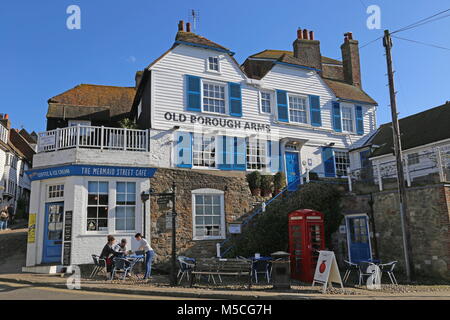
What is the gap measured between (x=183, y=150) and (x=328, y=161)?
8.45 m

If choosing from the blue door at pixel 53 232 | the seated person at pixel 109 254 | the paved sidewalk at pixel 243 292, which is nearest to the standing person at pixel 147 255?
the seated person at pixel 109 254

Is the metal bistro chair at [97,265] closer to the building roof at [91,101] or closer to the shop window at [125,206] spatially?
the shop window at [125,206]

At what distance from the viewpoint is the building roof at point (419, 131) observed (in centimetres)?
1770

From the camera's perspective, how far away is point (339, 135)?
21.4 m

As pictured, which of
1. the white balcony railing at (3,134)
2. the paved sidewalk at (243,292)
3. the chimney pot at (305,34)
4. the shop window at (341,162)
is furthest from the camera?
the white balcony railing at (3,134)

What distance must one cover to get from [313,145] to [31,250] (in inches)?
561

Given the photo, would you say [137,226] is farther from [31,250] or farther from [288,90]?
[288,90]

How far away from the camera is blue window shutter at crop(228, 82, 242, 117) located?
1866 centimetres

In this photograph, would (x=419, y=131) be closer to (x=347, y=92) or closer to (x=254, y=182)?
(x=347, y=92)

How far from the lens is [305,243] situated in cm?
1194

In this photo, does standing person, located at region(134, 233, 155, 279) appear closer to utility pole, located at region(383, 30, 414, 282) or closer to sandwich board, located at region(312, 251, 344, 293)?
sandwich board, located at region(312, 251, 344, 293)

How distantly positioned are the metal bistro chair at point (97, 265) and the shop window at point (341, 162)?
13.3 m

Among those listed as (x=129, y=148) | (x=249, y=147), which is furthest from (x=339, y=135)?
(x=129, y=148)

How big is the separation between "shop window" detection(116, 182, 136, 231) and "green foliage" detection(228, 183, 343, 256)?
13.7ft
